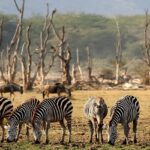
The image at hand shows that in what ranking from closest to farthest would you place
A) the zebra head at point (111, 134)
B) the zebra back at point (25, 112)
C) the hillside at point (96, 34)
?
the zebra head at point (111, 134) → the zebra back at point (25, 112) → the hillside at point (96, 34)

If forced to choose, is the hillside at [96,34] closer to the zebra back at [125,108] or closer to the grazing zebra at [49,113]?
the zebra back at [125,108]

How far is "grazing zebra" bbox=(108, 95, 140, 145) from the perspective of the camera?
15008 mm

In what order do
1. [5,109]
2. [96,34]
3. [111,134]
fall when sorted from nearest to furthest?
[111,134], [5,109], [96,34]

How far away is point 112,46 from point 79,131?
9651cm

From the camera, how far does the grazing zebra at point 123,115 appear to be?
15.0 metres

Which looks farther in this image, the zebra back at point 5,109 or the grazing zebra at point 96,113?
the zebra back at point 5,109

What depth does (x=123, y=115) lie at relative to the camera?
15547 mm

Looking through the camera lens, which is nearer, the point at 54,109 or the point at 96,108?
the point at 96,108

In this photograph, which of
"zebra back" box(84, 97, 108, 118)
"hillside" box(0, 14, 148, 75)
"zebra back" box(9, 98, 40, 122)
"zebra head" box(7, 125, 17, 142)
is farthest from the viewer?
"hillside" box(0, 14, 148, 75)

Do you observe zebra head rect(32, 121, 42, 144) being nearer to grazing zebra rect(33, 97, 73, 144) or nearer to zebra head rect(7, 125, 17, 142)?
grazing zebra rect(33, 97, 73, 144)

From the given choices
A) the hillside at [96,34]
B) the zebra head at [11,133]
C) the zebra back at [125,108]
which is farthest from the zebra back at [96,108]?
the hillside at [96,34]

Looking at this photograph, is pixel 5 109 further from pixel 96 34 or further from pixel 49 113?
pixel 96 34

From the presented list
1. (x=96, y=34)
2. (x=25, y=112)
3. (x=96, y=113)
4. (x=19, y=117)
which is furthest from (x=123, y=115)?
(x=96, y=34)

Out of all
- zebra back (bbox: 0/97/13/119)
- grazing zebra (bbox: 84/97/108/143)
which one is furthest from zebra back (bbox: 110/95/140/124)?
zebra back (bbox: 0/97/13/119)
